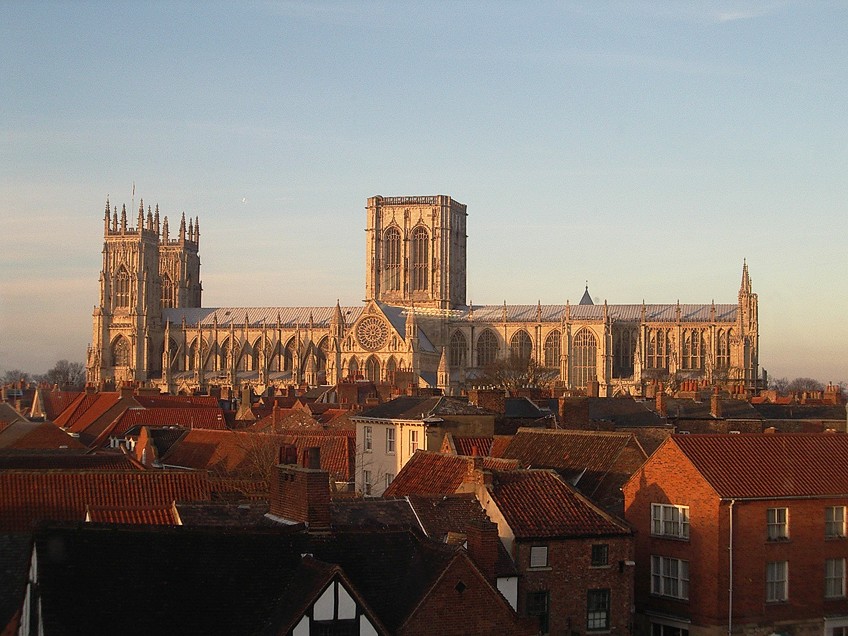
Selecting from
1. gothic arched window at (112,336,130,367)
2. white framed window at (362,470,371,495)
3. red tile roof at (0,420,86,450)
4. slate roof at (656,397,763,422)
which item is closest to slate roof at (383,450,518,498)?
white framed window at (362,470,371,495)

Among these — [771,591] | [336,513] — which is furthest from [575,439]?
[336,513]

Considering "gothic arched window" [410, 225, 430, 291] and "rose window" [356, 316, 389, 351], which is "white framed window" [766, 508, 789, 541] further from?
"gothic arched window" [410, 225, 430, 291]

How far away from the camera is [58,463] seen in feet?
110

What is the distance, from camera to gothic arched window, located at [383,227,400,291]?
15375 cm

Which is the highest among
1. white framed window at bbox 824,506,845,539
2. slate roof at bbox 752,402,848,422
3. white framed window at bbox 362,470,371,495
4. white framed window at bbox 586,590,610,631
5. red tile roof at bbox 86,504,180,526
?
slate roof at bbox 752,402,848,422

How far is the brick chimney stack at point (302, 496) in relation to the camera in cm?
2031

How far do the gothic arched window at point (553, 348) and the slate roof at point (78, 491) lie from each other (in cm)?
11233

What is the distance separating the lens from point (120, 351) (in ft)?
513

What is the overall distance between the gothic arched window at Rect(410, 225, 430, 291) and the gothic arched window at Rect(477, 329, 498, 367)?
1214 centimetres

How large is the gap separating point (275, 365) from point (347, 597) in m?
133

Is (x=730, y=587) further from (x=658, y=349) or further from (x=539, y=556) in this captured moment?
(x=658, y=349)

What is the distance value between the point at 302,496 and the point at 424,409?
736 inches

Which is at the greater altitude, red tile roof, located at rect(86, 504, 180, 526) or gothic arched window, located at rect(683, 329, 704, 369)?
gothic arched window, located at rect(683, 329, 704, 369)

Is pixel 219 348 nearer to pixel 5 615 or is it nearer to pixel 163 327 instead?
pixel 163 327
